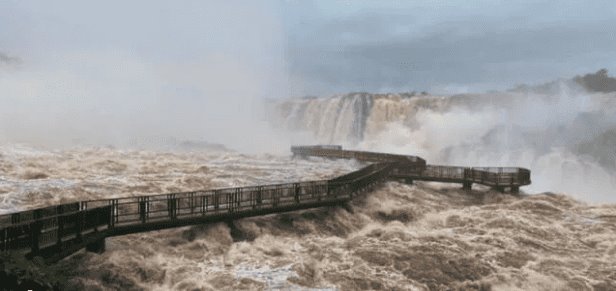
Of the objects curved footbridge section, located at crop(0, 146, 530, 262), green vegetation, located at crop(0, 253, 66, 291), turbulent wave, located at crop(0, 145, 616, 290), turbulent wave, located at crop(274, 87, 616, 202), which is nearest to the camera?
green vegetation, located at crop(0, 253, 66, 291)

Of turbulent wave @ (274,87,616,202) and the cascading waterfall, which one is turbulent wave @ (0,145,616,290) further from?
the cascading waterfall

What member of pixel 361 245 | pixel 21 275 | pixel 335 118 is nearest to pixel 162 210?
pixel 21 275

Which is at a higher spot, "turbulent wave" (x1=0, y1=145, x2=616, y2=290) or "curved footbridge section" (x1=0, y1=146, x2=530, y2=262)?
"curved footbridge section" (x1=0, y1=146, x2=530, y2=262)

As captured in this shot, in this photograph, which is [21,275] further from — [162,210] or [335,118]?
[335,118]

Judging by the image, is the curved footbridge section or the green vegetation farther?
the curved footbridge section

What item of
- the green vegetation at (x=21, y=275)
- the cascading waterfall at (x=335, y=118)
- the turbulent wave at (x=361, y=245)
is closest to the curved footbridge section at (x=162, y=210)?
the turbulent wave at (x=361, y=245)

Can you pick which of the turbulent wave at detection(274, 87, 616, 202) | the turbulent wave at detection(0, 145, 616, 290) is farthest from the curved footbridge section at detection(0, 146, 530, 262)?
the turbulent wave at detection(274, 87, 616, 202)

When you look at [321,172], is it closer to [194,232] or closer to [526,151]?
[194,232]
